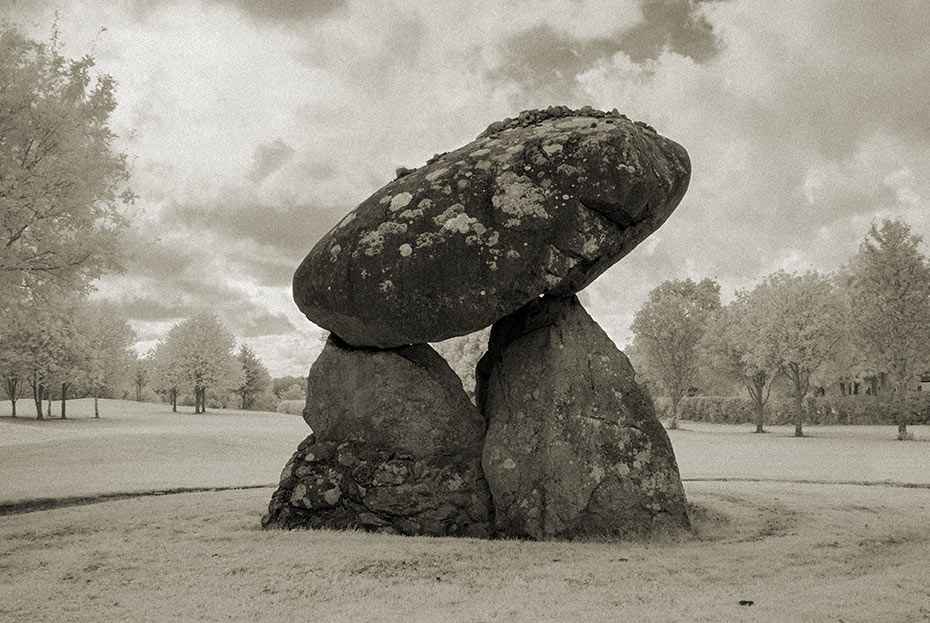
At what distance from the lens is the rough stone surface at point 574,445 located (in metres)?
8.20

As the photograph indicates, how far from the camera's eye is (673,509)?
8.35 m

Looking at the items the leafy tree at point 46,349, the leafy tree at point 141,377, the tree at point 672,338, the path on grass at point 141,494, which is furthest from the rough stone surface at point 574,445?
the leafy tree at point 141,377

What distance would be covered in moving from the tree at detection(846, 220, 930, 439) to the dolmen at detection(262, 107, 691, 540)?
2755 cm

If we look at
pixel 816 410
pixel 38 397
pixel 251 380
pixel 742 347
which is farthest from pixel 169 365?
pixel 816 410

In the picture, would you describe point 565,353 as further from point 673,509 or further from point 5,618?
point 5,618

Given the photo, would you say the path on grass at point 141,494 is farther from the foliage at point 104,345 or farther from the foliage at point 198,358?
the foliage at point 198,358

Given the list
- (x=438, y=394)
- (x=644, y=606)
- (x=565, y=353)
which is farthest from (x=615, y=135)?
(x=644, y=606)

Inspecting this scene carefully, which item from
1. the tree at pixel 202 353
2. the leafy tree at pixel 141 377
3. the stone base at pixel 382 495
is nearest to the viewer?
the stone base at pixel 382 495

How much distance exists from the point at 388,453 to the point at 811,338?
33.6 metres

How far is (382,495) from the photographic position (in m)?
8.66

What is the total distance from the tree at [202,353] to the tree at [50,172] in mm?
40627

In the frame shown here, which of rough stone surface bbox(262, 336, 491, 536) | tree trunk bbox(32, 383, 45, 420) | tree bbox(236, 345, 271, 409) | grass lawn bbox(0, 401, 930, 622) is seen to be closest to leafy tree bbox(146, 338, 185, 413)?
tree trunk bbox(32, 383, 45, 420)

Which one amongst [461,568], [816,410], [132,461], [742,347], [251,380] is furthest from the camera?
[251,380]

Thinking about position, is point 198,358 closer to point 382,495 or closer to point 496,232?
point 382,495
